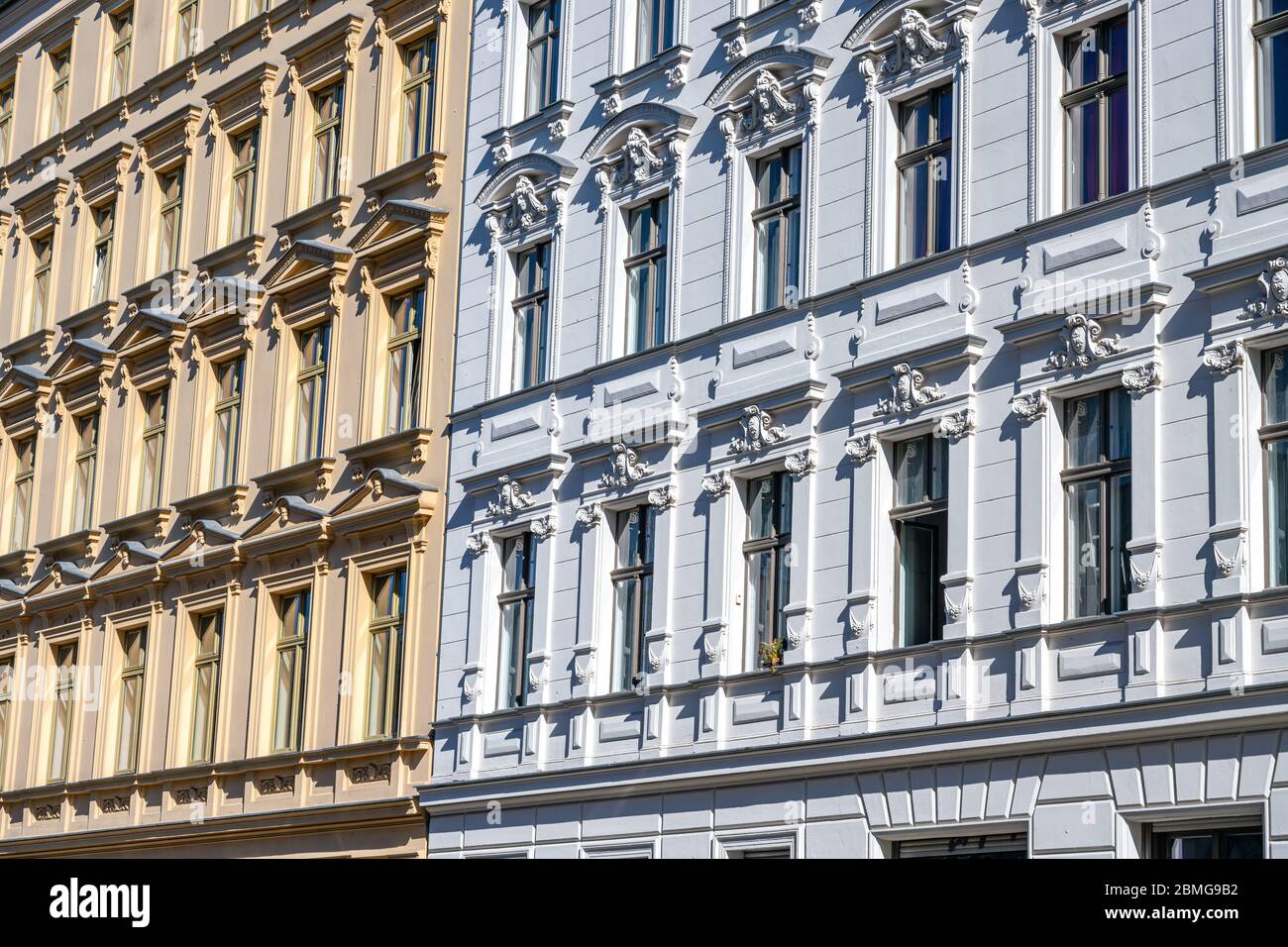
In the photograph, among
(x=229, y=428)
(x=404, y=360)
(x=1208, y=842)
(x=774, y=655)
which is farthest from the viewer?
(x=229, y=428)

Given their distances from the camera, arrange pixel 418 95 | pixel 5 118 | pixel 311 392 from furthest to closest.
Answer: pixel 5 118, pixel 311 392, pixel 418 95

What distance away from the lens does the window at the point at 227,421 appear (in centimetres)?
3384

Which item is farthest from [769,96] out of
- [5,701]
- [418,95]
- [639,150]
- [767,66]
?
[5,701]

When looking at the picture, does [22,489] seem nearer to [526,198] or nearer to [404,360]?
[404,360]

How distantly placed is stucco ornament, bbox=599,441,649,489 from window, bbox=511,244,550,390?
2430 millimetres

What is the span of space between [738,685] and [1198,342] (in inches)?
269

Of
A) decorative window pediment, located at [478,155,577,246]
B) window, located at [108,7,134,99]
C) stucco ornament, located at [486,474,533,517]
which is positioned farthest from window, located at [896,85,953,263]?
window, located at [108,7,134,99]

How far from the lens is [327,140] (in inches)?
1313

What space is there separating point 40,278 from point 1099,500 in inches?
1066

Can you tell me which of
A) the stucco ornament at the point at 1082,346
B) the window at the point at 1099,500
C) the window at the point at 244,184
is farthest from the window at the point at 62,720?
the stucco ornament at the point at 1082,346

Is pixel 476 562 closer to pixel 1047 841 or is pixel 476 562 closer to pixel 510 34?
pixel 510 34

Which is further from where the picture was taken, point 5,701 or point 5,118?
point 5,118

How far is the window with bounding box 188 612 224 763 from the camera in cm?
3288

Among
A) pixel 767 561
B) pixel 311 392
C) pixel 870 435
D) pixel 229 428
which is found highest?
pixel 311 392
